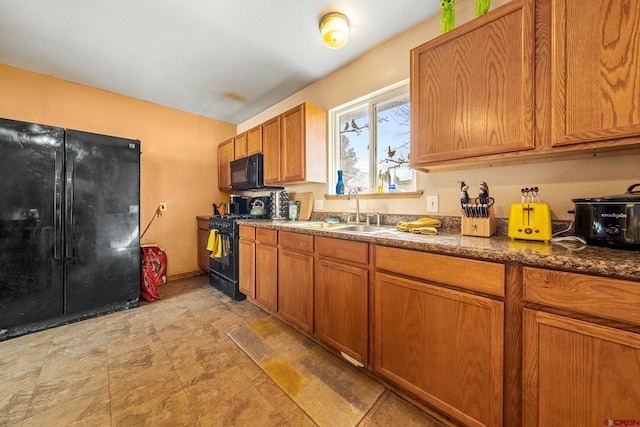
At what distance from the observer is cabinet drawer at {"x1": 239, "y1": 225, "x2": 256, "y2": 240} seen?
2.42m

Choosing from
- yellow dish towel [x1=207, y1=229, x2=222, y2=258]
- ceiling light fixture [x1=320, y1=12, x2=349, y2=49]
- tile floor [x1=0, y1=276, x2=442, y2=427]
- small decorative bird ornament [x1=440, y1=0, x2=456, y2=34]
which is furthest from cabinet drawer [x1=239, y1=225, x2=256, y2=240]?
small decorative bird ornament [x1=440, y1=0, x2=456, y2=34]

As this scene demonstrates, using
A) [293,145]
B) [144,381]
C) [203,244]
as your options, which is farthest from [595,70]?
[203,244]

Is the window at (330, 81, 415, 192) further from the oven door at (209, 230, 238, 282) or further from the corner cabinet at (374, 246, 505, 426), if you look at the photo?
the oven door at (209, 230, 238, 282)

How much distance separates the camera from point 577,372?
0.81 meters

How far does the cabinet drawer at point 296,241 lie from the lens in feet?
5.92

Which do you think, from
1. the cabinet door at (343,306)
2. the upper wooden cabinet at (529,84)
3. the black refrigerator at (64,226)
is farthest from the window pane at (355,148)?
the black refrigerator at (64,226)

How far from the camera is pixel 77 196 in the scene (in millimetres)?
2186

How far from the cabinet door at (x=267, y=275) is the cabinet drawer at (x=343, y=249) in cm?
62

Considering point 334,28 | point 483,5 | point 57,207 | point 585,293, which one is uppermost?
point 334,28

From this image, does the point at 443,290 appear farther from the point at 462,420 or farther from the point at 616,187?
the point at 616,187

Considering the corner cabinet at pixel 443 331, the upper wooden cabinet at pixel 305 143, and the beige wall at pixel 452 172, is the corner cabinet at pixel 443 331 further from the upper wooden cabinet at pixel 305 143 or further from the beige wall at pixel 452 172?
the upper wooden cabinet at pixel 305 143

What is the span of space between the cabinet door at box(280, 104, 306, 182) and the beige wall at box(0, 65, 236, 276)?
1.79m

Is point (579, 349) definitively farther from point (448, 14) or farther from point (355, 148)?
point (355, 148)

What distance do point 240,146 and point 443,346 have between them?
3285 millimetres
